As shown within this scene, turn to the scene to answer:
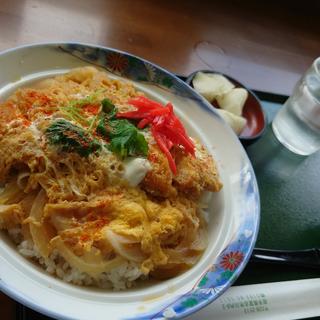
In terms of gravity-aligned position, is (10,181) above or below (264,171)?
above

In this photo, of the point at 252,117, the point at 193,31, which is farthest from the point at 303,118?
the point at 193,31

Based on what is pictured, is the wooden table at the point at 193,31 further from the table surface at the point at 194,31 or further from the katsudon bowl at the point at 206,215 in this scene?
the katsudon bowl at the point at 206,215

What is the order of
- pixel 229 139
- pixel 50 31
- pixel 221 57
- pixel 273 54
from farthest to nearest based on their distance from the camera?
pixel 273 54 < pixel 221 57 < pixel 50 31 < pixel 229 139

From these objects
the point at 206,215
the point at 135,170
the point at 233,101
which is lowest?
the point at 206,215

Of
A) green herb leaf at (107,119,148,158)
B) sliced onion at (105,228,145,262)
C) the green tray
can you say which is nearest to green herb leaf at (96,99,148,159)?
green herb leaf at (107,119,148,158)

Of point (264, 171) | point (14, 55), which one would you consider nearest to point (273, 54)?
point (264, 171)

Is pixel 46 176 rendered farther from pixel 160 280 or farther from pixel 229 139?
pixel 229 139

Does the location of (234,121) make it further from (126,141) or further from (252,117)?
(126,141)
